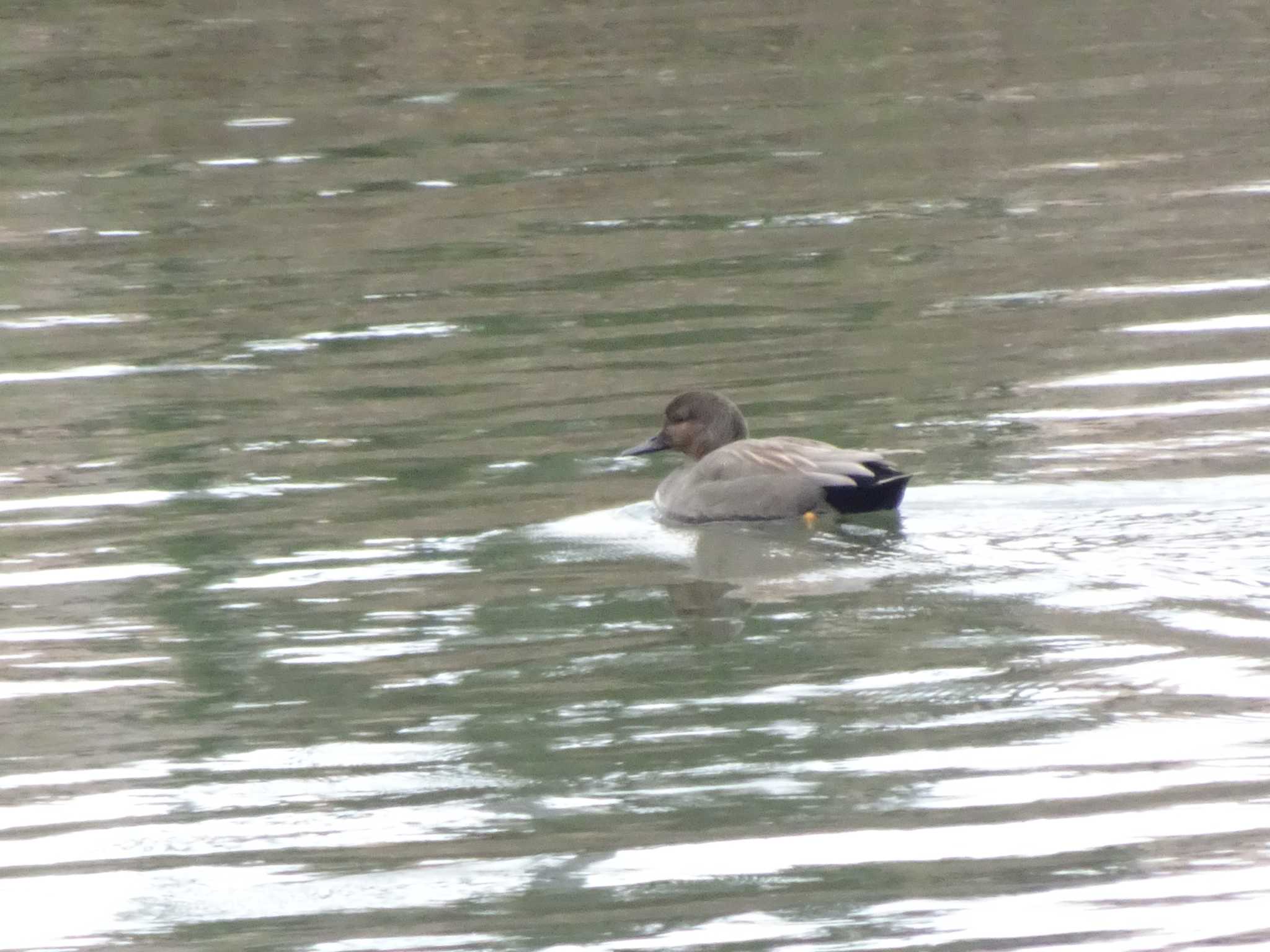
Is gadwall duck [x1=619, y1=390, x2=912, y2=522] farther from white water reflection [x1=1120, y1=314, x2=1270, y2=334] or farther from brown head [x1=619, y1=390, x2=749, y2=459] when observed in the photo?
white water reflection [x1=1120, y1=314, x2=1270, y2=334]

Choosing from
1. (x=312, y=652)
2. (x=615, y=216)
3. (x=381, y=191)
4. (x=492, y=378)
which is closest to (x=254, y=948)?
(x=312, y=652)

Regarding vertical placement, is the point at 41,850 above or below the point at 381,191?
below

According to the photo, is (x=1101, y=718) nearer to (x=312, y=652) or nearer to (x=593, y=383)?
(x=312, y=652)

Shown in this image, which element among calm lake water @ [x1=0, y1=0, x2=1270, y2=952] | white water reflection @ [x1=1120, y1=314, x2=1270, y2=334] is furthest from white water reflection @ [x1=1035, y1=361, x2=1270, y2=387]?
white water reflection @ [x1=1120, y1=314, x2=1270, y2=334]

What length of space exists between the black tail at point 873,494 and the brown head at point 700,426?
3.44 ft

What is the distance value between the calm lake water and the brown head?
12.8 inches

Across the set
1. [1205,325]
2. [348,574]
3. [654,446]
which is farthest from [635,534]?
[1205,325]

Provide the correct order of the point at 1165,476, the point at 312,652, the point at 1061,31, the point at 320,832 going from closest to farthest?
the point at 320,832, the point at 312,652, the point at 1165,476, the point at 1061,31

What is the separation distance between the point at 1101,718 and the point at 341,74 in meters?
15.8

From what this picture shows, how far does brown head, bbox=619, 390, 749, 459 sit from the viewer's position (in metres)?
9.61

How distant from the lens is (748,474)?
350 inches

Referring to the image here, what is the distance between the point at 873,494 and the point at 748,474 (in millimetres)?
623

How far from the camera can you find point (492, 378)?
11.2 m

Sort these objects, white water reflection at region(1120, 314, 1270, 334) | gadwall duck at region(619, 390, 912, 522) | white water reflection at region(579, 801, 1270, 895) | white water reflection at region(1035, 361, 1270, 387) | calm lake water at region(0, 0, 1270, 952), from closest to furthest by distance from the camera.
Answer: white water reflection at region(579, 801, 1270, 895)
calm lake water at region(0, 0, 1270, 952)
gadwall duck at region(619, 390, 912, 522)
white water reflection at region(1035, 361, 1270, 387)
white water reflection at region(1120, 314, 1270, 334)
